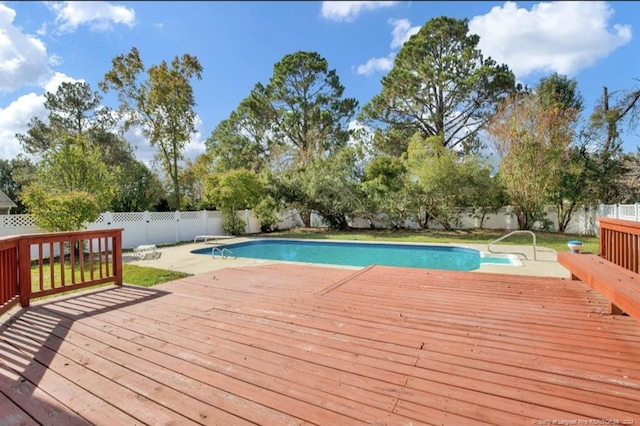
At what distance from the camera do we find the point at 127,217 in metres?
11.2

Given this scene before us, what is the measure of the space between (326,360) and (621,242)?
11.3ft

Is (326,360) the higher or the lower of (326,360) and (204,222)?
the lower

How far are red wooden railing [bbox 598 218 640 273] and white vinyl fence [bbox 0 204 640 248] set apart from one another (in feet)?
26.5

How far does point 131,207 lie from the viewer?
1488cm

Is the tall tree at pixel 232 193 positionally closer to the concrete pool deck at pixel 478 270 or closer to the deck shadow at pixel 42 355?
the concrete pool deck at pixel 478 270

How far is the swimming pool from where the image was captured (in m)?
8.78

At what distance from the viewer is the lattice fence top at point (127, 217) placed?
10930 millimetres

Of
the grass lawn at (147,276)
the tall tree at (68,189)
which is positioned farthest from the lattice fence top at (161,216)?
the grass lawn at (147,276)

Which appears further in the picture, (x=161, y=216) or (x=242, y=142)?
(x=242, y=142)

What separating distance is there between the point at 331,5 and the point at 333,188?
889 cm

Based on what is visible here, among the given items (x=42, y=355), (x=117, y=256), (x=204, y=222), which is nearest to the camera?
(x=42, y=355)

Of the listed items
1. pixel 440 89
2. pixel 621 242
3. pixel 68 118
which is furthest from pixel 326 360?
pixel 68 118

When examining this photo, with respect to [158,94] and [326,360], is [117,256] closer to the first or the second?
[326,360]

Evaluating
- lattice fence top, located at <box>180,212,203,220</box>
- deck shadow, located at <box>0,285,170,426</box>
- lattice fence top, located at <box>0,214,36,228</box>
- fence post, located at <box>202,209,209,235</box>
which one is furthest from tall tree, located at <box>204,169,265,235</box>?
deck shadow, located at <box>0,285,170,426</box>
